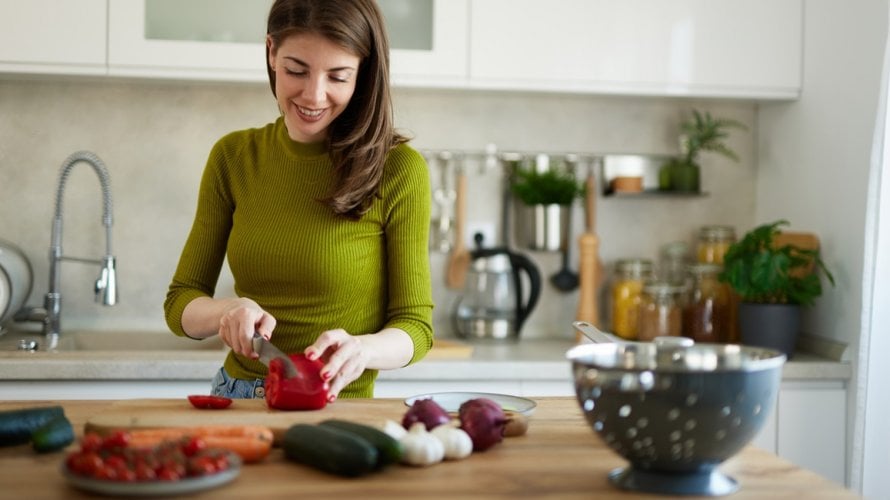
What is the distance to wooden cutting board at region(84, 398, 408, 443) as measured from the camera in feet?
4.18

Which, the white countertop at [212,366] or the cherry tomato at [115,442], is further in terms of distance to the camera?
the white countertop at [212,366]

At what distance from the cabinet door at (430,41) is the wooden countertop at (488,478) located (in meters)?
1.50

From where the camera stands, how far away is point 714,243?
2982 millimetres

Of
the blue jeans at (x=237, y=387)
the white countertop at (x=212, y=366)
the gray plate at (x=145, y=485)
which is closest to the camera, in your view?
the gray plate at (x=145, y=485)

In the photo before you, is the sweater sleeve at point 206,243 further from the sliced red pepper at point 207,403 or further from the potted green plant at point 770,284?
the potted green plant at point 770,284

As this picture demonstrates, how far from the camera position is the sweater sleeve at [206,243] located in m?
1.69

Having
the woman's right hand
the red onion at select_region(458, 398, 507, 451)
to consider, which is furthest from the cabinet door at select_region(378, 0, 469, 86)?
the red onion at select_region(458, 398, 507, 451)

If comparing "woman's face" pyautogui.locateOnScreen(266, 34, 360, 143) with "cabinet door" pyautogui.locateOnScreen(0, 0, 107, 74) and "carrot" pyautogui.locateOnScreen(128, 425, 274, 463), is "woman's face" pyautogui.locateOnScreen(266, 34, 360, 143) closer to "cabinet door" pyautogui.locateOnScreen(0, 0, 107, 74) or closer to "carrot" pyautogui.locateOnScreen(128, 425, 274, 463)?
"carrot" pyautogui.locateOnScreen(128, 425, 274, 463)

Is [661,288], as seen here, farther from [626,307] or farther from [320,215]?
[320,215]

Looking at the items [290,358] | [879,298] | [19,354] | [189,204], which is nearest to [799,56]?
[879,298]

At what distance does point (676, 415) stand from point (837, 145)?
71.9 inches

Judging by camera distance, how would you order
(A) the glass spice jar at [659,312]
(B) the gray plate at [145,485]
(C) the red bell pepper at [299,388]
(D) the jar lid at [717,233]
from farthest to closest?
(D) the jar lid at [717,233], (A) the glass spice jar at [659,312], (C) the red bell pepper at [299,388], (B) the gray plate at [145,485]

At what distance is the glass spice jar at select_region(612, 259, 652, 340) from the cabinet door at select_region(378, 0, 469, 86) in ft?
2.40

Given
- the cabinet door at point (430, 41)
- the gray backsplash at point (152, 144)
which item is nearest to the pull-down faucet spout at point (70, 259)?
the gray backsplash at point (152, 144)
